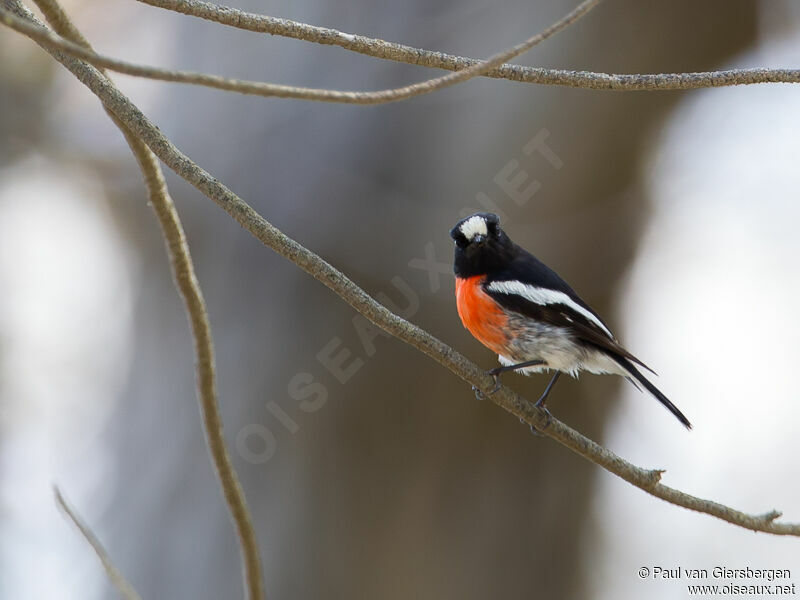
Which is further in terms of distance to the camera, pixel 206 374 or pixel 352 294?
pixel 352 294

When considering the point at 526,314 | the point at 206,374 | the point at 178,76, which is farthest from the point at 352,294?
the point at 526,314

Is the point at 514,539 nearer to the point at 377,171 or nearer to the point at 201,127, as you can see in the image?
the point at 377,171

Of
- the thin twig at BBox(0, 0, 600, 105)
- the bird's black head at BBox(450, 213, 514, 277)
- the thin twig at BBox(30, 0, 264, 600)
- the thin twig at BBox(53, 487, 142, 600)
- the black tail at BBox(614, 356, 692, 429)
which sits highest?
the bird's black head at BBox(450, 213, 514, 277)

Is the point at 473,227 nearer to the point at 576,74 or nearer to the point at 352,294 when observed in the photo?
the point at 576,74

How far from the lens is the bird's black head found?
277 cm

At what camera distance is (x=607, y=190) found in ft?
12.4

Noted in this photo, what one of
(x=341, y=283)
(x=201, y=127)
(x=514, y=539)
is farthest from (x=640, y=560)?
(x=341, y=283)

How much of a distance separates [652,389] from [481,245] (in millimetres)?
730

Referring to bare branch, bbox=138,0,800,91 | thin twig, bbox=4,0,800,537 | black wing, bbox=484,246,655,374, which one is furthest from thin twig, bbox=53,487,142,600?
black wing, bbox=484,246,655,374

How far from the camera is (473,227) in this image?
278 centimetres

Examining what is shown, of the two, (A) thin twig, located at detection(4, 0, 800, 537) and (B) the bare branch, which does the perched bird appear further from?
(B) the bare branch

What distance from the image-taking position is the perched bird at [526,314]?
2.70 m

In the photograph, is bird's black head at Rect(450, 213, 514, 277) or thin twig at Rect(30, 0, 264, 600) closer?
thin twig at Rect(30, 0, 264, 600)

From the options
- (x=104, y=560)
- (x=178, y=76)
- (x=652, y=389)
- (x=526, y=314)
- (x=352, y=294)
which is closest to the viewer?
(x=178, y=76)
